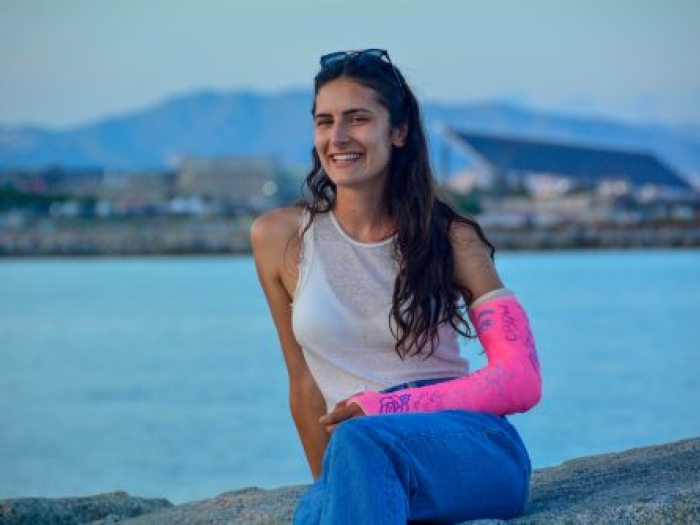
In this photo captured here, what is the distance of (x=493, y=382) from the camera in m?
1.98

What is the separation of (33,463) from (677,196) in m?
60.9

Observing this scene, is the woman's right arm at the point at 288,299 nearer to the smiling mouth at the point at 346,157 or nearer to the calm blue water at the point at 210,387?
the smiling mouth at the point at 346,157

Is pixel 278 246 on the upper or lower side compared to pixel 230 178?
upper

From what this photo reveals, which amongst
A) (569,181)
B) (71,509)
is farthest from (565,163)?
(71,509)

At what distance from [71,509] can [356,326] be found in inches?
45.7

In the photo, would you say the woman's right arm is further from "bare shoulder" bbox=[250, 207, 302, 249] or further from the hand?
the hand

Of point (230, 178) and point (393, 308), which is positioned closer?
point (393, 308)

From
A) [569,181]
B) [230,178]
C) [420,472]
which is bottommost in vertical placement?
[230,178]

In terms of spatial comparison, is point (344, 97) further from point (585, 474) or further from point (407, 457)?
point (585, 474)

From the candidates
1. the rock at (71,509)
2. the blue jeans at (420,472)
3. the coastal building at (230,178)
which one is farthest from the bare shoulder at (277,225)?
the coastal building at (230,178)

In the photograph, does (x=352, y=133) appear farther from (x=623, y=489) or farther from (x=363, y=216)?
(x=623, y=489)

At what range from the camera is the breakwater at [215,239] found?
153ft

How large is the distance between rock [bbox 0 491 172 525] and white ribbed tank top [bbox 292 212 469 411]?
1008 millimetres

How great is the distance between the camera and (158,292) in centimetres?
3006
